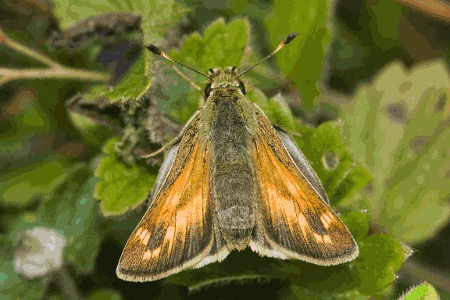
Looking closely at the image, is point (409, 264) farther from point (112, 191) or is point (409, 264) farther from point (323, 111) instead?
→ point (112, 191)

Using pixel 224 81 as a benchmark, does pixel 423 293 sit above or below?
below

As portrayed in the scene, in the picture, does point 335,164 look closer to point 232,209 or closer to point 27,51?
point 232,209

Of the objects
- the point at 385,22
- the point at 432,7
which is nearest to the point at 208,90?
the point at 432,7

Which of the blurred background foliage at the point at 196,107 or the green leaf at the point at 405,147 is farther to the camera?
the green leaf at the point at 405,147

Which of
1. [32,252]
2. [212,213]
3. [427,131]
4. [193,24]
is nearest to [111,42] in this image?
[193,24]

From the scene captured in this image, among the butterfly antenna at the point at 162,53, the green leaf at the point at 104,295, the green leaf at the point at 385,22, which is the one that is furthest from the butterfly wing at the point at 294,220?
the green leaf at the point at 385,22

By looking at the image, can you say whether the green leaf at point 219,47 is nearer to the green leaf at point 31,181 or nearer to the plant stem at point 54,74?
the plant stem at point 54,74
